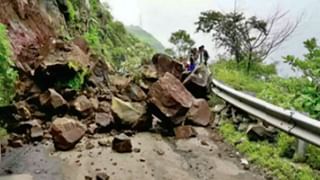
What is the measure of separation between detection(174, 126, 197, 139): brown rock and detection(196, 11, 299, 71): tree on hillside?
403 inches

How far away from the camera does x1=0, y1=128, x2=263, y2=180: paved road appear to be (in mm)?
4926

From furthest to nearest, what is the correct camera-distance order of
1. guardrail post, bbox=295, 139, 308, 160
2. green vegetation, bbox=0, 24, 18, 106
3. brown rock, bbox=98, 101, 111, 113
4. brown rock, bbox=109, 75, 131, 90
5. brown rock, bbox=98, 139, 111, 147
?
brown rock, bbox=109, 75, 131, 90 → brown rock, bbox=98, 101, 111, 113 → brown rock, bbox=98, 139, 111, 147 → green vegetation, bbox=0, 24, 18, 106 → guardrail post, bbox=295, 139, 308, 160

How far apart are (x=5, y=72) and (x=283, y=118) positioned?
3.49 meters

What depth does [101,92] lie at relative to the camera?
9414mm

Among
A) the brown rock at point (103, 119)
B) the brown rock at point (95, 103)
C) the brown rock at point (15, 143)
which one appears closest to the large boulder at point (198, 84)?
the brown rock at point (95, 103)

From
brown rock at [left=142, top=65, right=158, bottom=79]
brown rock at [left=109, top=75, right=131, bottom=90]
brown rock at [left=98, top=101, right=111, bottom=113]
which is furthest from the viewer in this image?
brown rock at [left=109, top=75, right=131, bottom=90]

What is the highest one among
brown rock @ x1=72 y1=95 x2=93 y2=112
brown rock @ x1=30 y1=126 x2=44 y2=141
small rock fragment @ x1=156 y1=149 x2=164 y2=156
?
brown rock @ x1=72 y1=95 x2=93 y2=112

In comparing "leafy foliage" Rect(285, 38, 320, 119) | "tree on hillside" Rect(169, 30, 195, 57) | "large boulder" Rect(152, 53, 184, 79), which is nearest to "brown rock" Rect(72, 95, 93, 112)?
"large boulder" Rect(152, 53, 184, 79)

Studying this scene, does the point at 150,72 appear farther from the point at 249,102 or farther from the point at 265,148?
the point at 265,148

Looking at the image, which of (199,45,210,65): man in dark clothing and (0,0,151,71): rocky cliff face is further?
(199,45,210,65): man in dark clothing

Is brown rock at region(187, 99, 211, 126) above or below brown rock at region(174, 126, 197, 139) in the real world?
above

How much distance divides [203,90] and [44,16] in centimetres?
529

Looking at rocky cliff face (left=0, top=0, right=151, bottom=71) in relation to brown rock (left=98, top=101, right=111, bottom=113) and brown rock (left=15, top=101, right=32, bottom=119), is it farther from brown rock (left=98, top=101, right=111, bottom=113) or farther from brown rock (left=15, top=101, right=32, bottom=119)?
brown rock (left=98, top=101, right=111, bottom=113)

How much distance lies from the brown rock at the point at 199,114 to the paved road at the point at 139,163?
98 cm
